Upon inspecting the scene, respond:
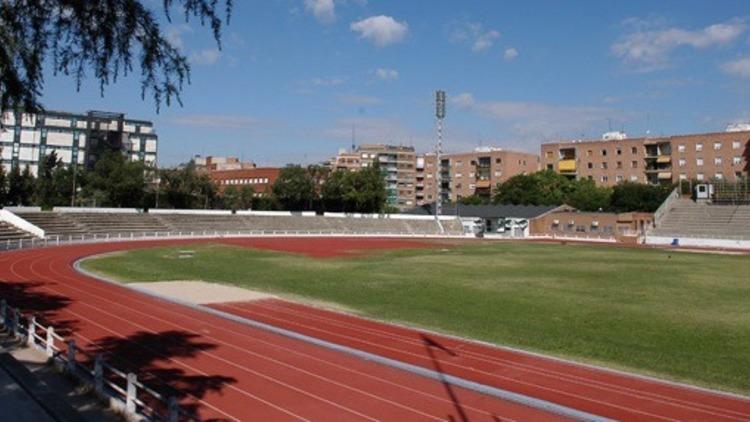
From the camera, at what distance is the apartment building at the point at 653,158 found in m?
95.8

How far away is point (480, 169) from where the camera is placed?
134m

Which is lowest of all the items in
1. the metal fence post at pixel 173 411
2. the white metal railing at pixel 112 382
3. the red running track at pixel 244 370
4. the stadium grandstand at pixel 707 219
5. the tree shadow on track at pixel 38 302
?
the tree shadow on track at pixel 38 302

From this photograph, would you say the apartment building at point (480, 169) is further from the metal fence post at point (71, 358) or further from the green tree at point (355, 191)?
the metal fence post at point (71, 358)

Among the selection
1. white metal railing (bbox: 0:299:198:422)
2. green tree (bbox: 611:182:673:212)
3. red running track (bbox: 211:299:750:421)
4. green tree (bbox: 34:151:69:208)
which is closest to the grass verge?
red running track (bbox: 211:299:750:421)

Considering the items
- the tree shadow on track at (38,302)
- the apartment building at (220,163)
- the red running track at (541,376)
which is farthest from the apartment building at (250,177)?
the red running track at (541,376)

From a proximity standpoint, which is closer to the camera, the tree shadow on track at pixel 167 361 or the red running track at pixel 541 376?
the red running track at pixel 541 376

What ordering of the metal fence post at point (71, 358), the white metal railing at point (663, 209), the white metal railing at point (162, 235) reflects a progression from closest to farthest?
the metal fence post at point (71, 358) < the white metal railing at point (162, 235) < the white metal railing at point (663, 209)

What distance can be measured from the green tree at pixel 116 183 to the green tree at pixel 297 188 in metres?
23.3

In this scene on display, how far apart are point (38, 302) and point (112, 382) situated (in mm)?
12558

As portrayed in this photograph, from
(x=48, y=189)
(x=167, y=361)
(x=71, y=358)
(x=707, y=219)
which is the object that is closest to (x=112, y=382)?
(x=71, y=358)

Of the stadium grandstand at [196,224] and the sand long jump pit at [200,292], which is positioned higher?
the stadium grandstand at [196,224]

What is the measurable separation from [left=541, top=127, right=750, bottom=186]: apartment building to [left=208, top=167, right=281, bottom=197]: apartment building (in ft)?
211

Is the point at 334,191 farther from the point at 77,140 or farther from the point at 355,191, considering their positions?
the point at 77,140

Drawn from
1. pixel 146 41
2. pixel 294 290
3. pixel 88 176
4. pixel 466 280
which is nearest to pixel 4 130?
pixel 146 41
